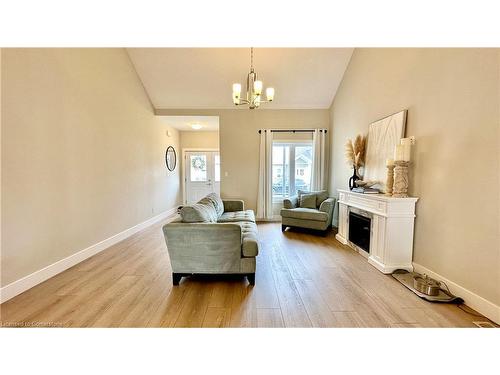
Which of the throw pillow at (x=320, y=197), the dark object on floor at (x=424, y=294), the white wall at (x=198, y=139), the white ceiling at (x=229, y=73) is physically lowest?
the dark object on floor at (x=424, y=294)

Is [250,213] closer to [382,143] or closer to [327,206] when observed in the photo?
[327,206]

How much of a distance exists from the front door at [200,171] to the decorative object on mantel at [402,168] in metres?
5.73

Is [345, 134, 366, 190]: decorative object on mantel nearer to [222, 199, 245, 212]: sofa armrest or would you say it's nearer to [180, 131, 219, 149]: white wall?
[222, 199, 245, 212]: sofa armrest

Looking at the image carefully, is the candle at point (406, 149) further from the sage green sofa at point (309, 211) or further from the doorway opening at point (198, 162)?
the doorway opening at point (198, 162)

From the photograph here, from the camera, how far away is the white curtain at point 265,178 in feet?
17.9

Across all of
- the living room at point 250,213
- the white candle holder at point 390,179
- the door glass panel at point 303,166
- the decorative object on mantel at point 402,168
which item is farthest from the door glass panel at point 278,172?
the decorative object on mantel at point 402,168

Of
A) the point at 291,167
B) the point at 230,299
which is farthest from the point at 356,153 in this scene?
the point at 230,299

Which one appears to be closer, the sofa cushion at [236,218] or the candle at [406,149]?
the candle at [406,149]

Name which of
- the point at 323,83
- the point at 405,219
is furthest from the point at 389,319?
the point at 323,83

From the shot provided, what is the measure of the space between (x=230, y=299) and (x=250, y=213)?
7.15 ft

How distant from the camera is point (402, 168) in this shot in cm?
272

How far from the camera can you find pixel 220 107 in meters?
5.40
